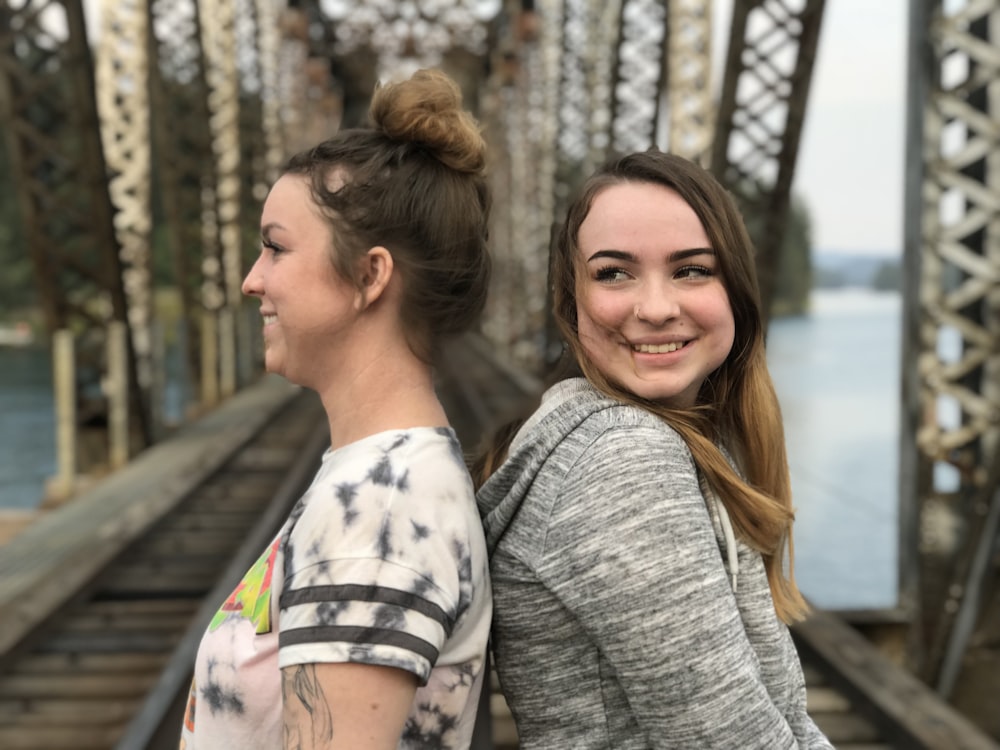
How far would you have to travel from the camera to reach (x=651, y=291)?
1372 millimetres

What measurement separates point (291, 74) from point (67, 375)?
23.1 m

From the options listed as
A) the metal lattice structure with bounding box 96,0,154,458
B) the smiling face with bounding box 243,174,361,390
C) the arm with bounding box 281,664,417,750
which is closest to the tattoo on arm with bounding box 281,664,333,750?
the arm with bounding box 281,664,417,750

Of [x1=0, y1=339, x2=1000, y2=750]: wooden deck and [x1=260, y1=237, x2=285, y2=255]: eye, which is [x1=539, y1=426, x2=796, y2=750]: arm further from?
[x1=260, y1=237, x2=285, y2=255]: eye

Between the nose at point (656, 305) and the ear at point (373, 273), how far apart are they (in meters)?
0.33

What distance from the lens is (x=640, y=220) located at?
137 cm

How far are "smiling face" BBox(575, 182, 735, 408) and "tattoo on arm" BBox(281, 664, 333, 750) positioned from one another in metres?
0.55

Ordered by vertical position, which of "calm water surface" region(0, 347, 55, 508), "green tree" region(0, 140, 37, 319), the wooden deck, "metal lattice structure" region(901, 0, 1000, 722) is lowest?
"green tree" region(0, 140, 37, 319)

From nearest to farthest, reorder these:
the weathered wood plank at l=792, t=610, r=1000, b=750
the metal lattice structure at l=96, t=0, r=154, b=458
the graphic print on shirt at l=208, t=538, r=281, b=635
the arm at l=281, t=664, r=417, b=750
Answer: the arm at l=281, t=664, r=417, b=750
the graphic print on shirt at l=208, t=538, r=281, b=635
the weathered wood plank at l=792, t=610, r=1000, b=750
the metal lattice structure at l=96, t=0, r=154, b=458

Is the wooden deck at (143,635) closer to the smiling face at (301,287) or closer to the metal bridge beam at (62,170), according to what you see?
the smiling face at (301,287)

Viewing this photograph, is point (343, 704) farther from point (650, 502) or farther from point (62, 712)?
point (62, 712)

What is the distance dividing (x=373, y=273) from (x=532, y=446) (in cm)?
31

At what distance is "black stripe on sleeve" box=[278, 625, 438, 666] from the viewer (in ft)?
3.88

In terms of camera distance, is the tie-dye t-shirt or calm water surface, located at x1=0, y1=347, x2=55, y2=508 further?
calm water surface, located at x1=0, y1=347, x2=55, y2=508

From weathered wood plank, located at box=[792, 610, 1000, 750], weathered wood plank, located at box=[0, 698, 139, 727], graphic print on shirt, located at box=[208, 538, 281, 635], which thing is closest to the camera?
graphic print on shirt, located at box=[208, 538, 281, 635]
